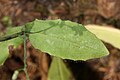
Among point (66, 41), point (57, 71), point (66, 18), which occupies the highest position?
point (66, 41)

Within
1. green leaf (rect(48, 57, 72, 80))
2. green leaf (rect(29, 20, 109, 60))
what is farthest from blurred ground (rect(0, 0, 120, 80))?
green leaf (rect(29, 20, 109, 60))

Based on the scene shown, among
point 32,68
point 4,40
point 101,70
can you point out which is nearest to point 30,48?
point 32,68

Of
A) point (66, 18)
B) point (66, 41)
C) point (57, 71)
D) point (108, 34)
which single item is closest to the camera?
point (66, 41)

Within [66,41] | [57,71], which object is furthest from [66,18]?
[66,41]

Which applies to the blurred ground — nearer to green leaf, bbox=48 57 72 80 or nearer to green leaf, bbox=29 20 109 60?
green leaf, bbox=48 57 72 80

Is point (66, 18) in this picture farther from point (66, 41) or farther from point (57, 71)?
point (66, 41)

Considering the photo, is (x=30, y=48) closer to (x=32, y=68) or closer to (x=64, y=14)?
(x=32, y=68)

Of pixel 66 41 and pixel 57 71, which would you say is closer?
pixel 66 41
